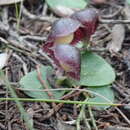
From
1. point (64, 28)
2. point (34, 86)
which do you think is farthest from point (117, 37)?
point (34, 86)

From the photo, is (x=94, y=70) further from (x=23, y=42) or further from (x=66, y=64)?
(x=23, y=42)

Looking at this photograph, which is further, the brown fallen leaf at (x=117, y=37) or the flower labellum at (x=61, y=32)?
the brown fallen leaf at (x=117, y=37)

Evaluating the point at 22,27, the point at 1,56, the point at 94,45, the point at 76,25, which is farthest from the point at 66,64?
the point at 22,27

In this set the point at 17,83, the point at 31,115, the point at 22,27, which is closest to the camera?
the point at 31,115

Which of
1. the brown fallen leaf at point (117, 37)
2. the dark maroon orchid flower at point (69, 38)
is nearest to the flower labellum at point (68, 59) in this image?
the dark maroon orchid flower at point (69, 38)

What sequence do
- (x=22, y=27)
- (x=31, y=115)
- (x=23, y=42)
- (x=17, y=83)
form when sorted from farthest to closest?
(x=22, y=27) < (x=23, y=42) < (x=17, y=83) < (x=31, y=115)

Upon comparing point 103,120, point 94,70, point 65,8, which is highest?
point 65,8

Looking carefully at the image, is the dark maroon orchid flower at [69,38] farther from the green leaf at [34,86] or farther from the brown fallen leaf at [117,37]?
the brown fallen leaf at [117,37]

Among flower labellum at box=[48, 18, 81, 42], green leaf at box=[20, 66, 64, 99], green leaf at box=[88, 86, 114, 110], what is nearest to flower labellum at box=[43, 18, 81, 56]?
flower labellum at box=[48, 18, 81, 42]
